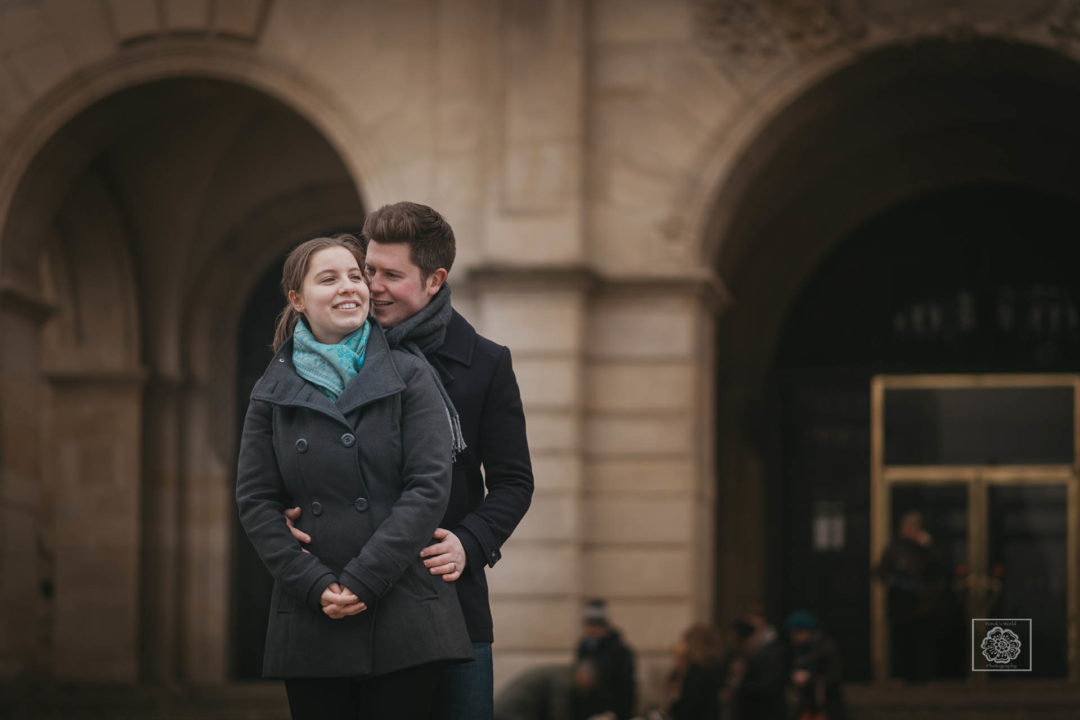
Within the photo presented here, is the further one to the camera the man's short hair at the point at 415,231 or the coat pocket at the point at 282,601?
the man's short hair at the point at 415,231

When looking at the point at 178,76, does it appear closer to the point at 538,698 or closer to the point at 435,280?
the point at 538,698

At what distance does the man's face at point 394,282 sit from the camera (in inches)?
182

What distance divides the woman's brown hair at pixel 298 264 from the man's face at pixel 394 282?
0.17 ft

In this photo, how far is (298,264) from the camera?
4.46 metres

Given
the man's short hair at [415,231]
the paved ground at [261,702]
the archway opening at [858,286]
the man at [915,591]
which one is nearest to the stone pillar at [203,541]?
the paved ground at [261,702]

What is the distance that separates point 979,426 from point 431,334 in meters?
17.8

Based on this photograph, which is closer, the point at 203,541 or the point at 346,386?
the point at 346,386

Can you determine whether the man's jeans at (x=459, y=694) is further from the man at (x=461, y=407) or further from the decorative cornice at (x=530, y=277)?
the decorative cornice at (x=530, y=277)

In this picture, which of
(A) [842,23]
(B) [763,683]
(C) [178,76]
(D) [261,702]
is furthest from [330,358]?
(D) [261,702]

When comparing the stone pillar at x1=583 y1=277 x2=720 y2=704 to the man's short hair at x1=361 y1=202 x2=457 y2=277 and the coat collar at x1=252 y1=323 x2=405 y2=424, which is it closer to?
the man's short hair at x1=361 y1=202 x2=457 y2=277

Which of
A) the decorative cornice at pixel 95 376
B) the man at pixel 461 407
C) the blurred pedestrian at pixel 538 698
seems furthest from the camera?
the decorative cornice at pixel 95 376

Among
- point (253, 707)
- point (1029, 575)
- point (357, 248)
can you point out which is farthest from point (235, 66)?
point (357, 248)

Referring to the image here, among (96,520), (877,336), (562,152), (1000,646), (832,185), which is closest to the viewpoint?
(1000,646)

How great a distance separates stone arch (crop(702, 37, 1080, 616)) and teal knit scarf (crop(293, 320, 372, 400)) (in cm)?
1393
